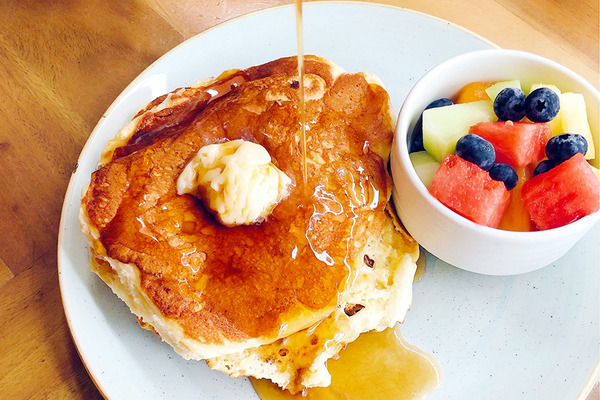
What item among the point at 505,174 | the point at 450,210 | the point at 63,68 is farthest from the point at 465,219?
the point at 63,68

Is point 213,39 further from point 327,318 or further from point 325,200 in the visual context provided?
point 327,318

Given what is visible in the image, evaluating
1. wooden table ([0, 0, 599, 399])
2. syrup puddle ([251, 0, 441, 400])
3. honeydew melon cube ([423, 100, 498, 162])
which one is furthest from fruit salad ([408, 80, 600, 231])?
wooden table ([0, 0, 599, 399])

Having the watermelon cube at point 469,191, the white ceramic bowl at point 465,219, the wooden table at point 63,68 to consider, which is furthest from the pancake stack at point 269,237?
the wooden table at point 63,68

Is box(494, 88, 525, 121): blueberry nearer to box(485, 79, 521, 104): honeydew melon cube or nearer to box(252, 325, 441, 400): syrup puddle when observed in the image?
box(485, 79, 521, 104): honeydew melon cube

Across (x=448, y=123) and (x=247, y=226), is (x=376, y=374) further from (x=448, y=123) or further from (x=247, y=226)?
(x=448, y=123)

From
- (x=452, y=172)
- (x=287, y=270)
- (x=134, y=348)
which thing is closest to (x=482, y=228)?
(x=452, y=172)

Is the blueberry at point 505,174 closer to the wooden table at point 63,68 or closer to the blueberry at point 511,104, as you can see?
the blueberry at point 511,104
